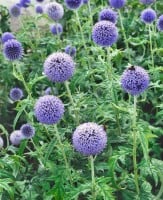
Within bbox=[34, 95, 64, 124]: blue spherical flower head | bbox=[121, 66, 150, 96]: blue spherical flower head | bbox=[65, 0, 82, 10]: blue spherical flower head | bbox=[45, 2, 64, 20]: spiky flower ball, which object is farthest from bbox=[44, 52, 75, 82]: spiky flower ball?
bbox=[45, 2, 64, 20]: spiky flower ball

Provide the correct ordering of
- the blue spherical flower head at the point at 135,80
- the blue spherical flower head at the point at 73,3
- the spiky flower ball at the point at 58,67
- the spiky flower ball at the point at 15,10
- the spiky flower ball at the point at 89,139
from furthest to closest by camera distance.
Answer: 1. the spiky flower ball at the point at 15,10
2. the blue spherical flower head at the point at 73,3
3. the spiky flower ball at the point at 58,67
4. the blue spherical flower head at the point at 135,80
5. the spiky flower ball at the point at 89,139

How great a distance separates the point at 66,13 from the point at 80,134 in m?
3.30

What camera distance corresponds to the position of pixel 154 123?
3.77 metres

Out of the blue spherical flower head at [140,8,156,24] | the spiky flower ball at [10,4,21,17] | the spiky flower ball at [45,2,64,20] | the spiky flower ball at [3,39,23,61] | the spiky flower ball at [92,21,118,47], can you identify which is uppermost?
the spiky flower ball at [10,4,21,17]

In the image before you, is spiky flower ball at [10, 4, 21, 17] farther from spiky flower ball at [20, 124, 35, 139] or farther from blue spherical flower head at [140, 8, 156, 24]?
spiky flower ball at [20, 124, 35, 139]

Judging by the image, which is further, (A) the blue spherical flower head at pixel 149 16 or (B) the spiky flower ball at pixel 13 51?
(A) the blue spherical flower head at pixel 149 16

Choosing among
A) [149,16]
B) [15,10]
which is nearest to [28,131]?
[149,16]

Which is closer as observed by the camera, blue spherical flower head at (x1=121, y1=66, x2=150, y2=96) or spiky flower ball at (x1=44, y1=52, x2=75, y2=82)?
blue spherical flower head at (x1=121, y1=66, x2=150, y2=96)

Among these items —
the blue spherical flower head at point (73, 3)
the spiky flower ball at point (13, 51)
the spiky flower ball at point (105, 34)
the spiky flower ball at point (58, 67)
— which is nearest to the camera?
the spiky flower ball at point (58, 67)

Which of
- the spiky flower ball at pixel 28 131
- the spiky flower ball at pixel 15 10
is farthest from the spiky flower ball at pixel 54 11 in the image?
the spiky flower ball at pixel 28 131

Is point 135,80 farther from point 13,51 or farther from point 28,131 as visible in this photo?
point 13,51

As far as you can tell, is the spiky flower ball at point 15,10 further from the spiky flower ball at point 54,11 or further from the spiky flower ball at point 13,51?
the spiky flower ball at point 13,51

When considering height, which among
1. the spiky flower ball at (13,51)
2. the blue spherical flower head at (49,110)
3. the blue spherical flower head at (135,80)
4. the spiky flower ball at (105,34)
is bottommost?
the blue spherical flower head at (49,110)

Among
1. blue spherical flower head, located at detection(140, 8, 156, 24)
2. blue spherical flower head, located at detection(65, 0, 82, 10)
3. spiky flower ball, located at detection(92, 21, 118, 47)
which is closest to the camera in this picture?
spiky flower ball, located at detection(92, 21, 118, 47)
